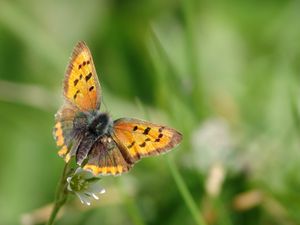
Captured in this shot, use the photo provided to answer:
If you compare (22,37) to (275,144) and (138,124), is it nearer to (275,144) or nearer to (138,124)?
(275,144)

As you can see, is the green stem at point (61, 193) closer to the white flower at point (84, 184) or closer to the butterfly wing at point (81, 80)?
the white flower at point (84, 184)

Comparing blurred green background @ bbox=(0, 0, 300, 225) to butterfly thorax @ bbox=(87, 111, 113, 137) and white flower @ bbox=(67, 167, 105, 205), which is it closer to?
butterfly thorax @ bbox=(87, 111, 113, 137)

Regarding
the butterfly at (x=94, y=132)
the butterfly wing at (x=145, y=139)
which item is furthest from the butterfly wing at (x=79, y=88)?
the butterfly wing at (x=145, y=139)

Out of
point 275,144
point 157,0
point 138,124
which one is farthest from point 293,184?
point 157,0

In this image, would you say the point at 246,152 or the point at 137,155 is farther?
the point at 246,152

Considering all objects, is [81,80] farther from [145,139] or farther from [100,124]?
[145,139]

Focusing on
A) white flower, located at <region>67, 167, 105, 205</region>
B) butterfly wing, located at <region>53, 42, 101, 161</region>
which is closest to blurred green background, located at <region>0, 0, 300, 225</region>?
butterfly wing, located at <region>53, 42, 101, 161</region>

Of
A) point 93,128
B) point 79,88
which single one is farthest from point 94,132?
point 79,88
